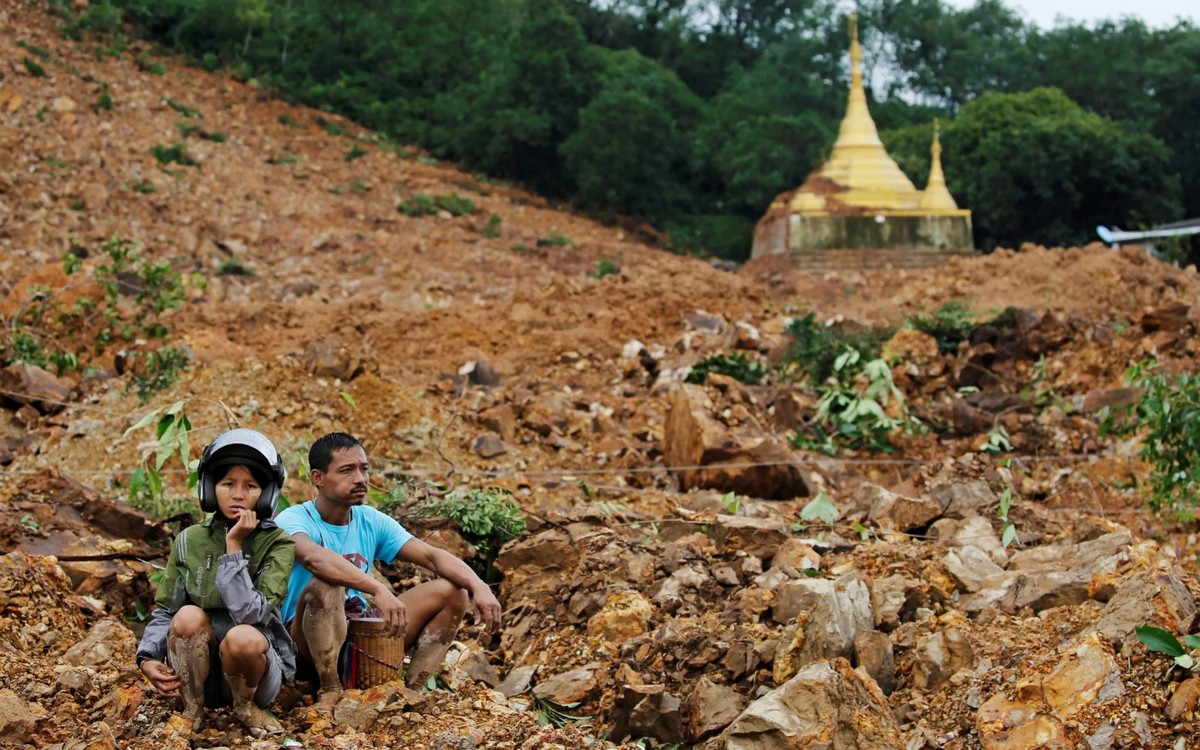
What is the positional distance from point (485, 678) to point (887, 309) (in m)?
10.1

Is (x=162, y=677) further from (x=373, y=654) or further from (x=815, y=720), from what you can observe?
(x=815, y=720)

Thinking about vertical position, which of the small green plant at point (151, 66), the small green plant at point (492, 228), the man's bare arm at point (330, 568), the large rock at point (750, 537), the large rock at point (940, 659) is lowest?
the large rock at point (940, 659)

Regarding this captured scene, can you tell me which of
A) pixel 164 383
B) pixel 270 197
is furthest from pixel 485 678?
pixel 270 197

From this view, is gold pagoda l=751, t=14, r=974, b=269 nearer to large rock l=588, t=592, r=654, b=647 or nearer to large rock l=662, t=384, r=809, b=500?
large rock l=662, t=384, r=809, b=500

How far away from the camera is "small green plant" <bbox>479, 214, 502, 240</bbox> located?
72.1 ft

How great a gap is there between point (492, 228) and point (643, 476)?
13876mm

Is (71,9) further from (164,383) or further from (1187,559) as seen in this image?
(1187,559)

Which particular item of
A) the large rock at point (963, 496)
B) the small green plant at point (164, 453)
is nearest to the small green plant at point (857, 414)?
the large rock at point (963, 496)

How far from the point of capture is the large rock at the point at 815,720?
401 centimetres

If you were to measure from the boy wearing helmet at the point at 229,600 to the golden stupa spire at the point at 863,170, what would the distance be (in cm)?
1737

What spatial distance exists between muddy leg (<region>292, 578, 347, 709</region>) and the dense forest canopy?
2136 centimetres

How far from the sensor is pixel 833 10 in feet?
107

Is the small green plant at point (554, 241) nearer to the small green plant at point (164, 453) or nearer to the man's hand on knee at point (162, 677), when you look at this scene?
the small green plant at point (164, 453)

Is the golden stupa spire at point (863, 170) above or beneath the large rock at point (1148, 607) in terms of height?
above
